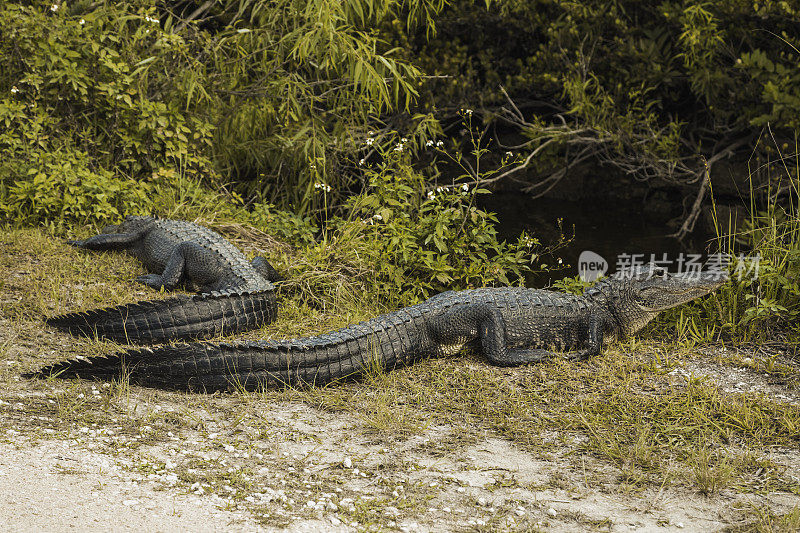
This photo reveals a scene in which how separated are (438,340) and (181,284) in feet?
7.06

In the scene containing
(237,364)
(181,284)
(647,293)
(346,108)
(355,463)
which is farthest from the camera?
(346,108)

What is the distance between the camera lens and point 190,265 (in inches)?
223

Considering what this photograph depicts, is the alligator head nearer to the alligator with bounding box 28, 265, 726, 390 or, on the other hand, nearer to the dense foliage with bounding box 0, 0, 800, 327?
the alligator with bounding box 28, 265, 726, 390

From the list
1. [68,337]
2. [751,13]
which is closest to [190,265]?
[68,337]

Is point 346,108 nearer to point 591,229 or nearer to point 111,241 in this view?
point 111,241

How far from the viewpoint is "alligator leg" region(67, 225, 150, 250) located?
5910mm

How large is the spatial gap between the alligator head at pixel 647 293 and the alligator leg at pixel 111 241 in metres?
3.41

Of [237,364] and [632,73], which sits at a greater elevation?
[632,73]

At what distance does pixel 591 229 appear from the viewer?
8234 millimetres

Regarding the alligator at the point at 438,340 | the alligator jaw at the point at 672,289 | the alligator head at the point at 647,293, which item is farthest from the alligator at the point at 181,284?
the alligator jaw at the point at 672,289

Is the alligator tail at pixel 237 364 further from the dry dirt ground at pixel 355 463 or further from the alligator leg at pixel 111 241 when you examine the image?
the alligator leg at pixel 111 241
